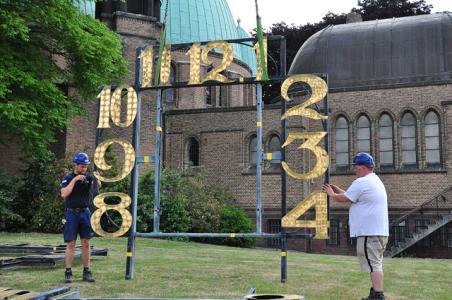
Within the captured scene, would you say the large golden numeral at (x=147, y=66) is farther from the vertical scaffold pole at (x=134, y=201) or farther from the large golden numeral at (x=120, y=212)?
→ the large golden numeral at (x=120, y=212)

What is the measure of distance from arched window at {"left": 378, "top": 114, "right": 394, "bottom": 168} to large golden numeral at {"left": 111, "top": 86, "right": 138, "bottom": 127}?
20882 millimetres

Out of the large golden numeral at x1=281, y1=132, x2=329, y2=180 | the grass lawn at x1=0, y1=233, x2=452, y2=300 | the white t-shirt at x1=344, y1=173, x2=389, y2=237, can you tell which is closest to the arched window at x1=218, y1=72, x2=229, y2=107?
the grass lawn at x1=0, y1=233, x2=452, y2=300

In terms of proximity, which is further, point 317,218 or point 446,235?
point 446,235

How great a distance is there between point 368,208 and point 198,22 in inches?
1392

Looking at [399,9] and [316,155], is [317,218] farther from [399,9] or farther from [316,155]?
[399,9]

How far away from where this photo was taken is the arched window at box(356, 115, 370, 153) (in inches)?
1144

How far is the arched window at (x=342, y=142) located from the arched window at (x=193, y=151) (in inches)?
287

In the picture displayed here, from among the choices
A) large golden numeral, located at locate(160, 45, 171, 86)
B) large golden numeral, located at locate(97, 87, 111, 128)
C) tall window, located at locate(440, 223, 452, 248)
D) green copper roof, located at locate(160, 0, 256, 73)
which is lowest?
tall window, located at locate(440, 223, 452, 248)

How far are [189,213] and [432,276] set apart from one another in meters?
14.8

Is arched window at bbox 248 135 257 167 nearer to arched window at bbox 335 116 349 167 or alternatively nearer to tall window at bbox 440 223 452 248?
arched window at bbox 335 116 349 167

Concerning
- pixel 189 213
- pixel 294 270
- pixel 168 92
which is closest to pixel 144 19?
pixel 168 92

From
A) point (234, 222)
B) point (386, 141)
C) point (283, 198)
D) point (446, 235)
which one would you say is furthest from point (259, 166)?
point (386, 141)

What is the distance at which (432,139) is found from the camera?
28.0 meters

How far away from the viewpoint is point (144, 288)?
833 centimetres
